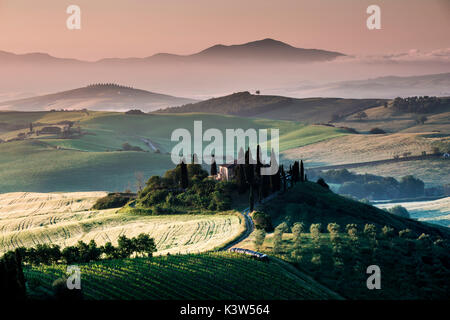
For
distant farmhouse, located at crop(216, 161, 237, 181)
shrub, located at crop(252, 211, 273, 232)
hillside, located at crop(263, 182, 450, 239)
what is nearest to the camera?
shrub, located at crop(252, 211, 273, 232)

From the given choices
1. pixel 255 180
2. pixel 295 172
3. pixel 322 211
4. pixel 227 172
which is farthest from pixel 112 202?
pixel 322 211

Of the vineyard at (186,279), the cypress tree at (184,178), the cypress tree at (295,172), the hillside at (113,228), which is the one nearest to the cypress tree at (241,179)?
the hillside at (113,228)

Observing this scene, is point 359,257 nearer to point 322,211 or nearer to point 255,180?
point 322,211

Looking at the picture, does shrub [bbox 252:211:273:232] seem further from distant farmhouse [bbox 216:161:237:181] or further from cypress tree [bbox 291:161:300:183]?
distant farmhouse [bbox 216:161:237:181]

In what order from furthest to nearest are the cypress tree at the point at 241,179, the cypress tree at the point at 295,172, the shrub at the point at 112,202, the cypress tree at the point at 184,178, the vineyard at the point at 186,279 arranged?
1. the shrub at the point at 112,202
2. the cypress tree at the point at 295,172
3. the cypress tree at the point at 184,178
4. the cypress tree at the point at 241,179
5. the vineyard at the point at 186,279

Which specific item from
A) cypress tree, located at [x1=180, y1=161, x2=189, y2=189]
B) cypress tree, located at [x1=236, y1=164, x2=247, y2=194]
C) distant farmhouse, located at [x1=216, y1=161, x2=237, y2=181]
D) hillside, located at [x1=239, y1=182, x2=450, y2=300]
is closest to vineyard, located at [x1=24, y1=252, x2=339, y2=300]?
hillside, located at [x1=239, y1=182, x2=450, y2=300]

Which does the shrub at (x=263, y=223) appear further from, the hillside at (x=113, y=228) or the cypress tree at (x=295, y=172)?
the cypress tree at (x=295, y=172)

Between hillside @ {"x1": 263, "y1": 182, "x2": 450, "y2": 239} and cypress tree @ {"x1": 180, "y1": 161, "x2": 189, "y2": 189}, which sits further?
cypress tree @ {"x1": 180, "y1": 161, "x2": 189, "y2": 189}
